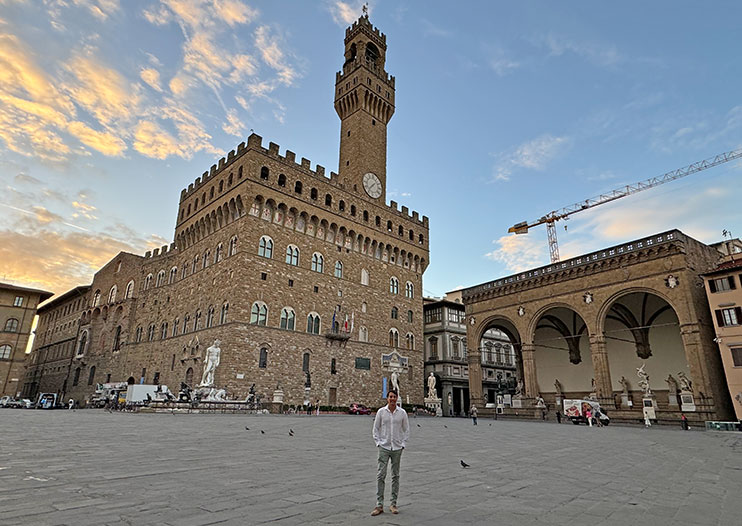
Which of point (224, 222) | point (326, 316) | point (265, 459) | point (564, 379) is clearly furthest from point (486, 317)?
point (265, 459)

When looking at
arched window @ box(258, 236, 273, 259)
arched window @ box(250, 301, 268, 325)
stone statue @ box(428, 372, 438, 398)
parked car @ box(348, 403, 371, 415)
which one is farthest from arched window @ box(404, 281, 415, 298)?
arched window @ box(250, 301, 268, 325)

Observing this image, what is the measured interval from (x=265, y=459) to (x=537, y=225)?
199 feet

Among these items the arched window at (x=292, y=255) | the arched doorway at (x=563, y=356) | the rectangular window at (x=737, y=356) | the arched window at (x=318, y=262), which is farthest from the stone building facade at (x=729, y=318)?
the arched window at (x=292, y=255)

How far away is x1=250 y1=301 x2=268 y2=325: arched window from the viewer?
29.9 metres

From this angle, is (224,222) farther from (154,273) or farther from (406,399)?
(406,399)

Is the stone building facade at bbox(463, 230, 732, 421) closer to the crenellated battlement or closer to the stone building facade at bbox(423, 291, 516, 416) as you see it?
the stone building facade at bbox(423, 291, 516, 416)

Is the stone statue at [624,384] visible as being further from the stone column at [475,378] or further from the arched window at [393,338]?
the arched window at [393,338]

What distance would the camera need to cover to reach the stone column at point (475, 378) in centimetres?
3247

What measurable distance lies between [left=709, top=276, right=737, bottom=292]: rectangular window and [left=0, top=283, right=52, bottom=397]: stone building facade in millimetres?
62849

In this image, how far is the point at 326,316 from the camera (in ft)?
113

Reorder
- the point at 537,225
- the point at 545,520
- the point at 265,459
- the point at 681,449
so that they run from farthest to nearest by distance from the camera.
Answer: the point at 537,225 < the point at 681,449 < the point at 265,459 < the point at 545,520

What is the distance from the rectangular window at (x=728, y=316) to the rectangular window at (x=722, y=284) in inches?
44.6

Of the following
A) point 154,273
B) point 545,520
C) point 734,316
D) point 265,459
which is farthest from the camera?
point 154,273

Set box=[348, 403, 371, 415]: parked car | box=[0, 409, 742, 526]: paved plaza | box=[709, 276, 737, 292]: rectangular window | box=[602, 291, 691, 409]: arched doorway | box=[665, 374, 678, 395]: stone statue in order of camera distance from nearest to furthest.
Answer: box=[0, 409, 742, 526]: paved plaza, box=[709, 276, 737, 292]: rectangular window, box=[665, 374, 678, 395]: stone statue, box=[602, 291, 691, 409]: arched doorway, box=[348, 403, 371, 415]: parked car
